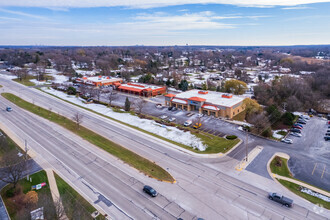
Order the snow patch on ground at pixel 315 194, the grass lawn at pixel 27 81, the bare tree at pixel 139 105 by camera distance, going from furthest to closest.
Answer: the grass lawn at pixel 27 81 → the bare tree at pixel 139 105 → the snow patch on ground at pixel 315 194

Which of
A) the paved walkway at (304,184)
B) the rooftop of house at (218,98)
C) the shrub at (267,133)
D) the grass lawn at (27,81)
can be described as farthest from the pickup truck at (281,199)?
the grass lawn at (27,81)

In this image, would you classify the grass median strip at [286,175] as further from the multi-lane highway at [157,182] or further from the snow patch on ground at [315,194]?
the multi-lane highway at [157,182]

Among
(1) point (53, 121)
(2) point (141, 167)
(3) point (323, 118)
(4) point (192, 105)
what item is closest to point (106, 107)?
(1) point (53, 121)

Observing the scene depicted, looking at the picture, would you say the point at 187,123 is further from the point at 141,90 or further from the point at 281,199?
the point at 141,90

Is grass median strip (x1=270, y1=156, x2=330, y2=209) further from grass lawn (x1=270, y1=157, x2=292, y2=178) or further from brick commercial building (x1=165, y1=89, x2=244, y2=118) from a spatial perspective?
brick commercial building (x1=165, y1=89, x2=244, y2=118)

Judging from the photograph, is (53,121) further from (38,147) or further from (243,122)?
(243,122)
